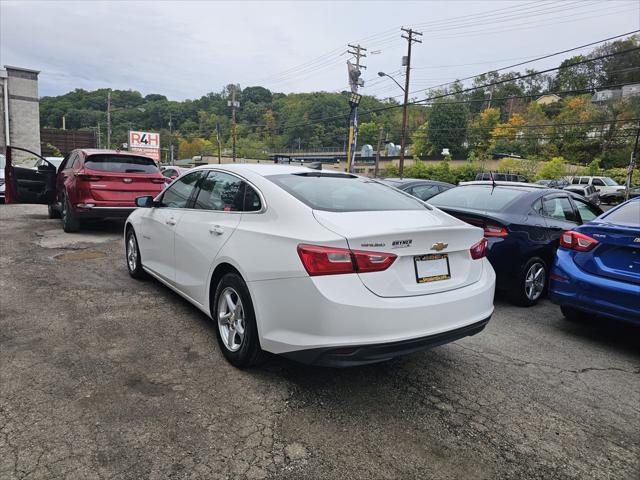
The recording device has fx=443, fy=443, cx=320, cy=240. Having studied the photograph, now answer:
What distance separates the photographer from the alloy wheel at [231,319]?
327 cm

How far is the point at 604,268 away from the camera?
420 centimetres

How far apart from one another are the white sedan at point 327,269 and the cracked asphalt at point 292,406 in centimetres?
39

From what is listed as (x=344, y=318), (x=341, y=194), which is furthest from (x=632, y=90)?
(x=344, y=318)

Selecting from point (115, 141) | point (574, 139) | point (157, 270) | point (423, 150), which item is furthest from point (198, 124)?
point (157, 270)

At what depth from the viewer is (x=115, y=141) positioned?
73125 mm

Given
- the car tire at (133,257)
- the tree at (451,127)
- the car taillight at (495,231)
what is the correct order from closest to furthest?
the car taillight at (495,231), the car tire at (133,257), the tree at (451,127)

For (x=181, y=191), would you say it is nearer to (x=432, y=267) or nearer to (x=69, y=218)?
(x=432, y=267)

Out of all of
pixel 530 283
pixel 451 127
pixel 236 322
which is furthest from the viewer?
pixel 451 127

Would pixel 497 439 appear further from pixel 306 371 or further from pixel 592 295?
pixel 592 295

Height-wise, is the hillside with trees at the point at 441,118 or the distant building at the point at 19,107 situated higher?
the hillside with trees at the point at 441,118

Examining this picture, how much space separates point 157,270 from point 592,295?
4392mm

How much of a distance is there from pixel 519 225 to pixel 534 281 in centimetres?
80

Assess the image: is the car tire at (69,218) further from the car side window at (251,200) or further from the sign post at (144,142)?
the sign post at (144,142)

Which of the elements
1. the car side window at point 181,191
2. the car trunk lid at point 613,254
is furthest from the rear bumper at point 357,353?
the car trunk lid at point 613,254
